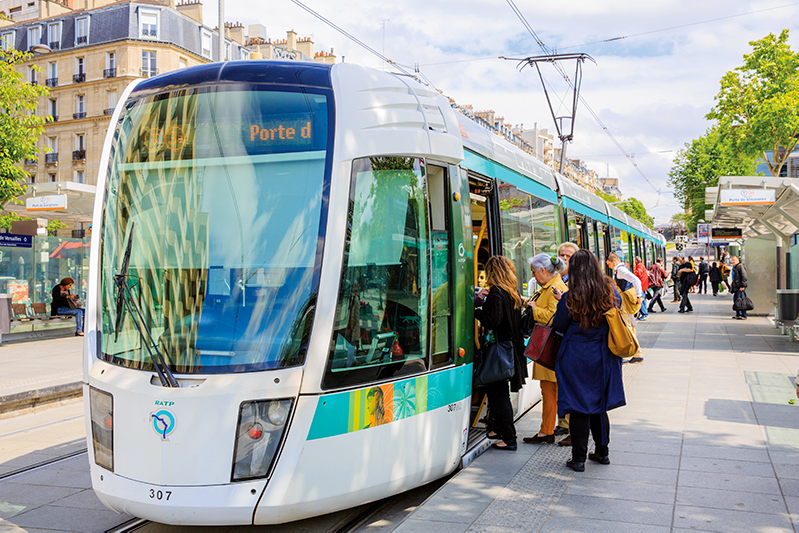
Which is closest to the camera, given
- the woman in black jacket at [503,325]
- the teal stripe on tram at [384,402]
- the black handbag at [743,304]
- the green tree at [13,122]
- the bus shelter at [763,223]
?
the teal stripe on tram at [384,402]

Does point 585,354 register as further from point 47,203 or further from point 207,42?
point 207,42

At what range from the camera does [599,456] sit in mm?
5590

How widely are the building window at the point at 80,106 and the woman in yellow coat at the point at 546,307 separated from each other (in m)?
49.8

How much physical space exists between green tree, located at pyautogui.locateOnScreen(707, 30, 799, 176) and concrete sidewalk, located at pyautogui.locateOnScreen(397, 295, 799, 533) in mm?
19175

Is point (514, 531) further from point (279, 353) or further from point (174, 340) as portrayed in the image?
point (174, 340)

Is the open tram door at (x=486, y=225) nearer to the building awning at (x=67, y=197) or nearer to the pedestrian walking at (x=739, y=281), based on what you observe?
the building awning at (x=67, y=197)

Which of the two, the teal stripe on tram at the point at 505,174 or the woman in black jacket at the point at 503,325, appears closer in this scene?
the woman in black jacket at the point at 503,325

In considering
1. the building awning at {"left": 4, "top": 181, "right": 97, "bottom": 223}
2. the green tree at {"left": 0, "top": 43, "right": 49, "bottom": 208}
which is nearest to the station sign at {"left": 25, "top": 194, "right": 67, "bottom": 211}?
the building awning at {"left": 4, "top": 181, "right": 97, "bottom": 223}

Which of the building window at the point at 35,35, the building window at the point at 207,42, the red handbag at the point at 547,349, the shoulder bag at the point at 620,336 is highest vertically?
the building window at the point at 35,35

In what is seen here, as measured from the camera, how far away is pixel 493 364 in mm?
5656

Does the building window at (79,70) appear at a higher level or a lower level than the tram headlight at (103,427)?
higher

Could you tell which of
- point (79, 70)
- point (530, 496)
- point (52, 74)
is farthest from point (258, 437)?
point (52, 74)

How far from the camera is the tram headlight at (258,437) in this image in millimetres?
3904

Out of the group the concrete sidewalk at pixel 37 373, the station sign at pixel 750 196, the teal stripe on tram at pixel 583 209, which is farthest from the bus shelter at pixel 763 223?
the concrete sidewalk at pixel 37 373
